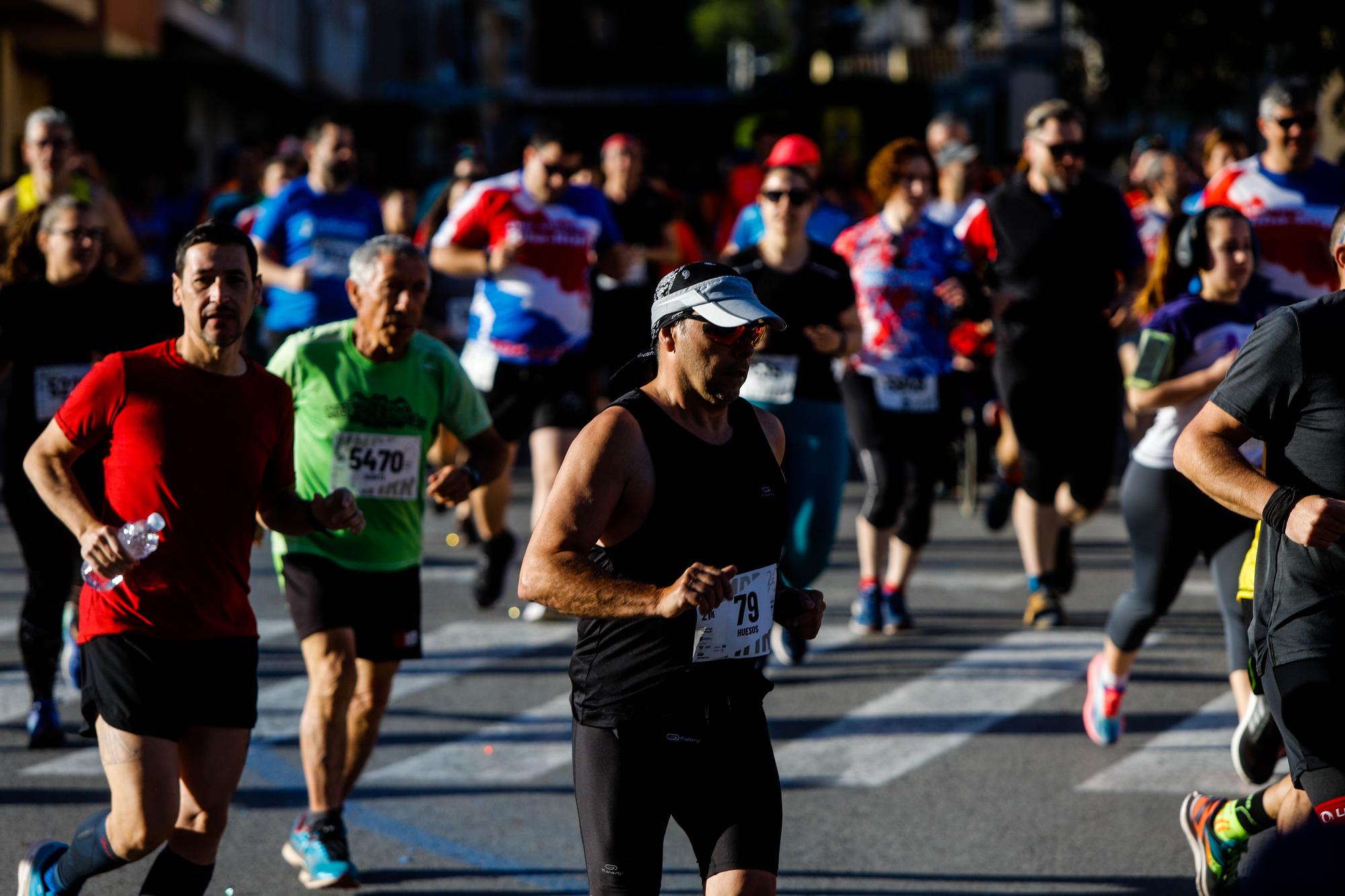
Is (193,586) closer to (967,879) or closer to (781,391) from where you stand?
(967,879)

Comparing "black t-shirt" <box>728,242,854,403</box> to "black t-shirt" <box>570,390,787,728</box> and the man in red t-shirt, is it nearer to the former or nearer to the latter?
the man in red t-shirt

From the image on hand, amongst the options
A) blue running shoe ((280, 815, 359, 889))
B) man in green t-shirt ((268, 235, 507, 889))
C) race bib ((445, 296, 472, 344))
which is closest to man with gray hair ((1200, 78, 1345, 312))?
man in green t-shirt ((268, 235, 507, 889))

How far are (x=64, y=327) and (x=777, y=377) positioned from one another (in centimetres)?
286

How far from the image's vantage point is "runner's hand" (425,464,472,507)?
18.0 ft

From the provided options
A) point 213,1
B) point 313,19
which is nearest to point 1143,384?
point 213,1

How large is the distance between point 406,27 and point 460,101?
18.8 meters

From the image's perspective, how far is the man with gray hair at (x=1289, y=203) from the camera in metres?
8.18

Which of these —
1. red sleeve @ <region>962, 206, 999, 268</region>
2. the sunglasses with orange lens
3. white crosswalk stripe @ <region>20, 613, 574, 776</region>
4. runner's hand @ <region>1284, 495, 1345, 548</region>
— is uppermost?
red sleeve @ <region>962, 206, 999, 268</region>

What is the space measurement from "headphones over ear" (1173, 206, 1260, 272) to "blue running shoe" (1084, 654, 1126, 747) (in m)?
1.43

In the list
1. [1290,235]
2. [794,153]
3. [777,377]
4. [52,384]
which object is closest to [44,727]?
[52,384]

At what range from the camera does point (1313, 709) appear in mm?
4207

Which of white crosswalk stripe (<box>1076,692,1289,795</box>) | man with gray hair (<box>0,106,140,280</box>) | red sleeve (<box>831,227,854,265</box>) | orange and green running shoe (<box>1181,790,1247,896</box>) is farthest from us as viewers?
red sleeve (<box>831,227,854,265</box>)

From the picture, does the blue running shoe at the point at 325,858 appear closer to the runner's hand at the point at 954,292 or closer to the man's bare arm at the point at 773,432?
the man's bare arm at the point at 773,432

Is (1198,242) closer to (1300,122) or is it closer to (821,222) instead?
(1300,122)
